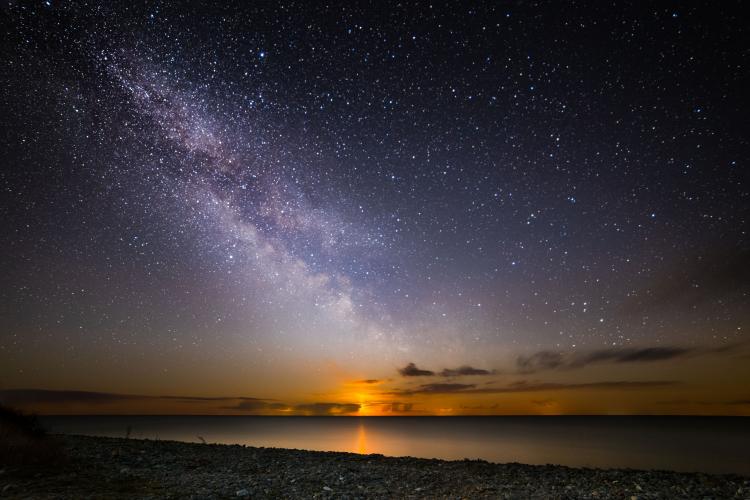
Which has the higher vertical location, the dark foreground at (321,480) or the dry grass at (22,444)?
the dry grass at (22,444)

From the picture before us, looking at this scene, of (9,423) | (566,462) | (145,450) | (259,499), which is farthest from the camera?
(566,462)

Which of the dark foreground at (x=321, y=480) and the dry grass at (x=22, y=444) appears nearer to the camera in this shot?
the dark foreground at (x=321, y=480)

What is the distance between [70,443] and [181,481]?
363 inches

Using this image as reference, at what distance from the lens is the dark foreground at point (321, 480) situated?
9289mm

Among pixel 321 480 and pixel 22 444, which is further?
pixel 321 480

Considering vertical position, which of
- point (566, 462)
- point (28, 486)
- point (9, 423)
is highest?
point (9, 423)

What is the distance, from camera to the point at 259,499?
9.09 m

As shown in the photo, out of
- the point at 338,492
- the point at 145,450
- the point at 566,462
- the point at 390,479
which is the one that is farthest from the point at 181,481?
the point at 566,462

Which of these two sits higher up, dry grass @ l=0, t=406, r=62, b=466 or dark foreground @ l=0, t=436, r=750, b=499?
dry grass @ l=0, t=406, r=62, b=466

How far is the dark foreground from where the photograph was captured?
9289 millimetres

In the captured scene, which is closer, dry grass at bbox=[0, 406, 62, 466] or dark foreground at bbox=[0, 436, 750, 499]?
dark foreground at bbox=[0, 436, 750, 499]

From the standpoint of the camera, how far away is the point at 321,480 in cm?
1111

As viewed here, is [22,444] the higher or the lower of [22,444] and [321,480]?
the higher

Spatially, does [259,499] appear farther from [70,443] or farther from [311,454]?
[70,443]
